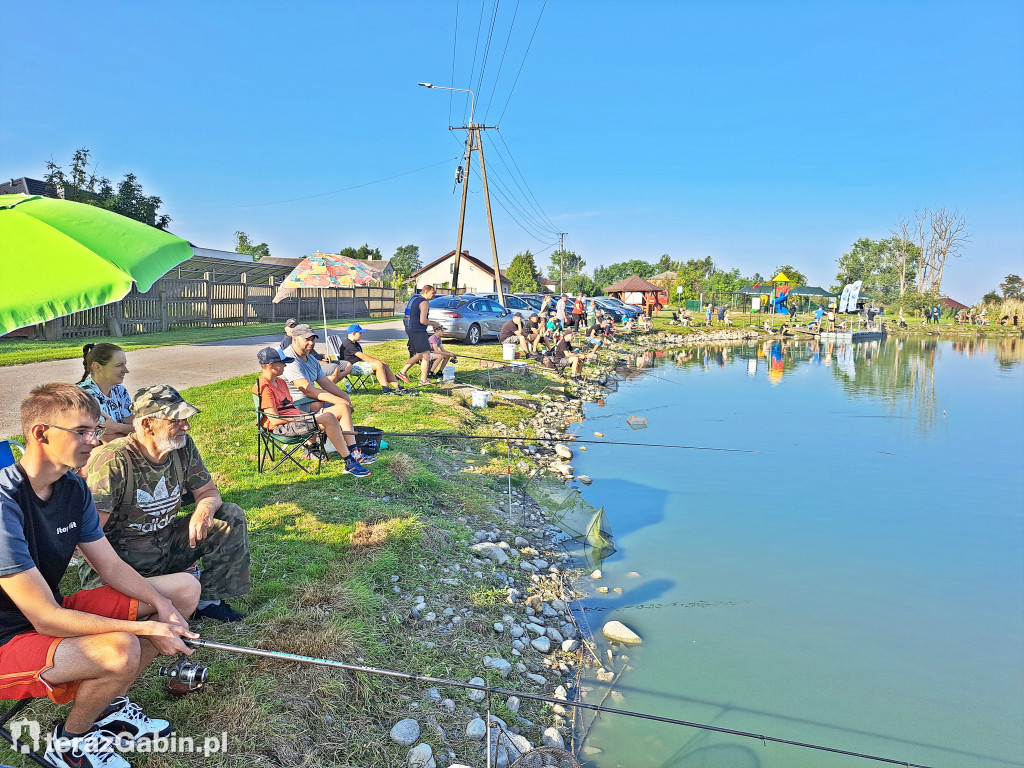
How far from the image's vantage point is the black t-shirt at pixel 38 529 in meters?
2.47

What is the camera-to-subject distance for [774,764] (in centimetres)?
410

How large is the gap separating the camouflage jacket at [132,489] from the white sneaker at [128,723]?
3.10 feet

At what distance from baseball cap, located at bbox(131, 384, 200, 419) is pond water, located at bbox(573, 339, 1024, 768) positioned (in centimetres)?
311

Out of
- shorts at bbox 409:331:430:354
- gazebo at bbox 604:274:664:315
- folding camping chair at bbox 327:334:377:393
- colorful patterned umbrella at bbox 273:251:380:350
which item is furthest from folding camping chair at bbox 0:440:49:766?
gazebo at bbox 604:274:664:315

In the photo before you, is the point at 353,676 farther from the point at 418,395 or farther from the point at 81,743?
the point at 418,395

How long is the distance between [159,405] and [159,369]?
9393 millimetres

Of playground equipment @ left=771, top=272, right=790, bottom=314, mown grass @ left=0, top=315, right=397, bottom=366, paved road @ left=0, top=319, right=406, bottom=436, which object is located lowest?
paved road @ left=0, top=319, right=406, bottom=436

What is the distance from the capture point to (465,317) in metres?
18.2

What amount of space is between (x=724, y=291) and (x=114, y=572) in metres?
69.0

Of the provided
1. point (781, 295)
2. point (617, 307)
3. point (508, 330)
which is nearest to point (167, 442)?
point (508, 330)

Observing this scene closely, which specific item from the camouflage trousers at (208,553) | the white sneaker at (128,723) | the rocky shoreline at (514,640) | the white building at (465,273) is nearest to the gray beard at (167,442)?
the camouflage trousers at (208,553)

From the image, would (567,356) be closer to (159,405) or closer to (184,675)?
(159,405)

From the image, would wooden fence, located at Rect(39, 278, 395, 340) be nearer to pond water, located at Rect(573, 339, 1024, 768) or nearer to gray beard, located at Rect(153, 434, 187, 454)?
gray beard, located at Rect(153, 434, 187, 454)

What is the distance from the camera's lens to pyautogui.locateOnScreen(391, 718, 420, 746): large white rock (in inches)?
133
